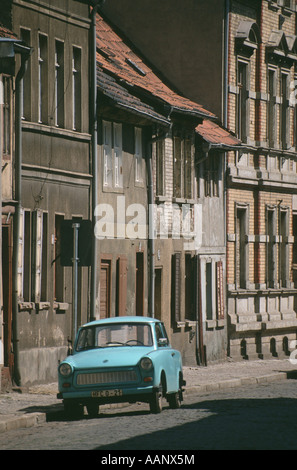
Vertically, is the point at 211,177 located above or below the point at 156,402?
above

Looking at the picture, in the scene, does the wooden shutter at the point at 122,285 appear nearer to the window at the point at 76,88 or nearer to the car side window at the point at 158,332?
the window at the point at 76,88

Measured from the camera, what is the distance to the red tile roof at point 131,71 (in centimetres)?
3372

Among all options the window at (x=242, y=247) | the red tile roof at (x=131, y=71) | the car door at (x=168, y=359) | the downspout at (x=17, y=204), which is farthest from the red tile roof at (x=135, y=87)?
the car door at (x=168, y=359)

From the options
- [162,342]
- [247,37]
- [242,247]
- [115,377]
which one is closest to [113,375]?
[115,377]

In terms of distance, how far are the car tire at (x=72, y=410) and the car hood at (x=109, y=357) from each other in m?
0.58

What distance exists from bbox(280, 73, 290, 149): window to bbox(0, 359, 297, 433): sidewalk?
760 cm

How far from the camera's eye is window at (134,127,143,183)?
33.3 meters

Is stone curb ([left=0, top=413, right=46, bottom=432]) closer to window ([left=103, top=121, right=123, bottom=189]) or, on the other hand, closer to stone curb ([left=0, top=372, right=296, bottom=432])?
stone curb ([left=0, top=372, right=296, bottom=432])

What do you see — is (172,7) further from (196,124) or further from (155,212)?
(155,212)

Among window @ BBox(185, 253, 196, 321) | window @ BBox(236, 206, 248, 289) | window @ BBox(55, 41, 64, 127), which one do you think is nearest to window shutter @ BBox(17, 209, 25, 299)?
window @ BBox(55, 41, 64, 127)

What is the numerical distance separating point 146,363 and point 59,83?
10248mm

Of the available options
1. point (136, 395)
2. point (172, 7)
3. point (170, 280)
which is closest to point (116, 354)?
point (136, 395)

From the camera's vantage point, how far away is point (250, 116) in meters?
41.8

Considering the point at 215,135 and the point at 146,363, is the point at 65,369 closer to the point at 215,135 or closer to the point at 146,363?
the point at 146,363
